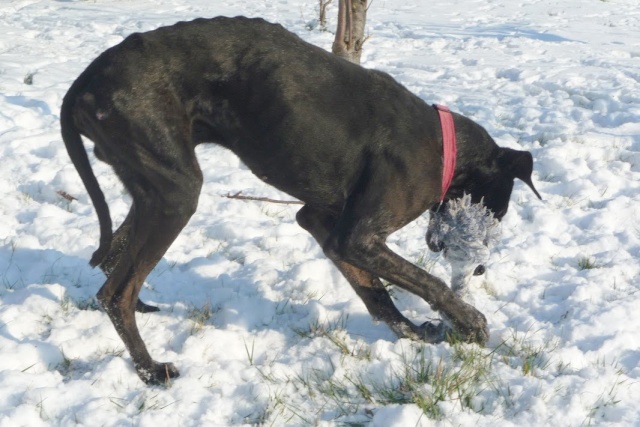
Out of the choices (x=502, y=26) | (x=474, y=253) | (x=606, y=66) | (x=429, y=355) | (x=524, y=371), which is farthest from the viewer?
(x=502, y=26)

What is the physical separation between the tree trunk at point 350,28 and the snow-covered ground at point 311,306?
4.33 ft

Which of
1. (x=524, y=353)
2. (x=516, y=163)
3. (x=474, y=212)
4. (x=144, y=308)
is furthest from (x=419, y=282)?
(x=144, y=308)

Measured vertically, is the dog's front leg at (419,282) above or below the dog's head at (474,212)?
below

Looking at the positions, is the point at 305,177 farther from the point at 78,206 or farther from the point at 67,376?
the point at 78,206

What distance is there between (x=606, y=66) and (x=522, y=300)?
5999 millimetres

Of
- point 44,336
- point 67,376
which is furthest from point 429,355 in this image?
point 44,336

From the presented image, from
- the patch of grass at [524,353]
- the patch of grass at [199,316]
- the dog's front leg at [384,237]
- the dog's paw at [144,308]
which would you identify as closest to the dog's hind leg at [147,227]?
the patch of grass at [199,316]

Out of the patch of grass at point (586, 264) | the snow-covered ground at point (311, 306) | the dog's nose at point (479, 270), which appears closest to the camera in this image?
the snow-covered ground at point (311, 306)

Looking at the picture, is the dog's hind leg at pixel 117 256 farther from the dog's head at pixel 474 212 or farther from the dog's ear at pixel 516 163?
the dog's ear at pixel 516 163

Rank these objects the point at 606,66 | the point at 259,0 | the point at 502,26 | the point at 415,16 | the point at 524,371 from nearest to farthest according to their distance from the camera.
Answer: the point at 524,371, the point at 606,66, the point at 502,26, the point at 415,16, the point at 259,0

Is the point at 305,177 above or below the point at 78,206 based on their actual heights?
above

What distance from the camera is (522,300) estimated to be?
384 centimetres

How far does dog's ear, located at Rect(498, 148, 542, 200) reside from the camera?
3.74m

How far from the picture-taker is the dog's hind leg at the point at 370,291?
3518mm
